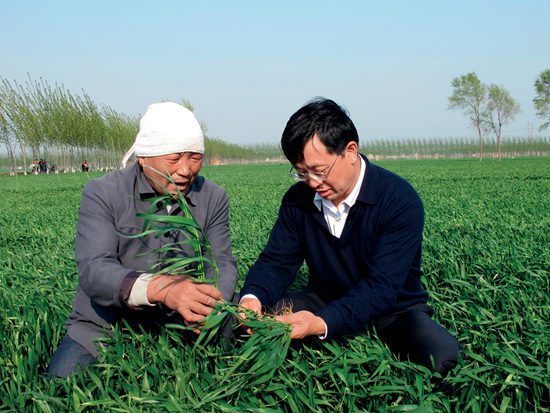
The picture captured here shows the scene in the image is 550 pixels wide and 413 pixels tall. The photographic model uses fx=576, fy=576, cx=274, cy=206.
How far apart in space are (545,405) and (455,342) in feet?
1.29

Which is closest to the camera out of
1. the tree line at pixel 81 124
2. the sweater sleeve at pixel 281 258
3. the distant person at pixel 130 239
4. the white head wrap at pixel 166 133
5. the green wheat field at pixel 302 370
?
the green wheat field at pixel 302 370

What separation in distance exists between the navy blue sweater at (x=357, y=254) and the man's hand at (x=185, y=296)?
1.61 feet

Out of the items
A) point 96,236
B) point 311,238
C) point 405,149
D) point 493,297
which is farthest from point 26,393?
point 405,149

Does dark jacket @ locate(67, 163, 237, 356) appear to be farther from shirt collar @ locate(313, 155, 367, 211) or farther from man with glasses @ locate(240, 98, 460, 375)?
shirt collar @ locate(313, 155, 367, 211)

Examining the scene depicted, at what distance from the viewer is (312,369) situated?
2424mm

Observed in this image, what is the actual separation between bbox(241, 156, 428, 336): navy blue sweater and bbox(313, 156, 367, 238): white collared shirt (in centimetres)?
A: 3

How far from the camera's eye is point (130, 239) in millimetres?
2559

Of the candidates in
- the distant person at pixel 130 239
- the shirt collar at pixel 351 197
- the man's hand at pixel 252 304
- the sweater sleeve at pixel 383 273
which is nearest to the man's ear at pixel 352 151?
the shirt collar at pixel 351 197

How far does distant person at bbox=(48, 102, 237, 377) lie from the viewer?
2336mm

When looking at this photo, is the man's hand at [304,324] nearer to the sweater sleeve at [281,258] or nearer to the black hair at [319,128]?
the sweater sleeve at [281,258]

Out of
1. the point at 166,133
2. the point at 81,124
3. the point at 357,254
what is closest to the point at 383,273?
the point at 357,254

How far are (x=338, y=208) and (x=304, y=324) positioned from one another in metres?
0.67

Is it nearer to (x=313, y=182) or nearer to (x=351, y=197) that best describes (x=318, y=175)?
(x=313, y=182)

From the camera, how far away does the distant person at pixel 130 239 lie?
7.66 feet
